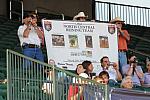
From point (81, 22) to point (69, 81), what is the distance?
4.45 metres

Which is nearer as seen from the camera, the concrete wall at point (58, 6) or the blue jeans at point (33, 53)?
the blue jeans at point (33, 53)

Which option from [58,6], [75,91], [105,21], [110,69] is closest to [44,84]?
[75,91]

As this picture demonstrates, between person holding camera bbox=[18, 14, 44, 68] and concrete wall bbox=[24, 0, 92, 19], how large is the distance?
25.1ft

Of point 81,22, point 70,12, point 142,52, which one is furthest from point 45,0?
point 81,22

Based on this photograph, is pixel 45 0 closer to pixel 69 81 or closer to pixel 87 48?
pixel 87 48

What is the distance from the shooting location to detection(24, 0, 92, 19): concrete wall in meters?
20.2

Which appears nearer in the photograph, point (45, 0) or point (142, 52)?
point (142, 52)

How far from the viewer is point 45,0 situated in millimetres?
20828

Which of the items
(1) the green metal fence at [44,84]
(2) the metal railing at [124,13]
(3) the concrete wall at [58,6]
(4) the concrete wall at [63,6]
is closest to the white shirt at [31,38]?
(1) the green metal fence at [44,84]

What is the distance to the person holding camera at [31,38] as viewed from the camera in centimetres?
1194

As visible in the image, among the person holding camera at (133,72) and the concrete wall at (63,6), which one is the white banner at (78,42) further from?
the concrete wall at (63,6)

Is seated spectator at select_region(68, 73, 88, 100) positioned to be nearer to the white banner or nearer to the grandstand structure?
the grandstand structure

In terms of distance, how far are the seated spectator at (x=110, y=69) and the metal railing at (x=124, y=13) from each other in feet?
29.3

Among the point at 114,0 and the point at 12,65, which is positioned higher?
the point at 114,0
